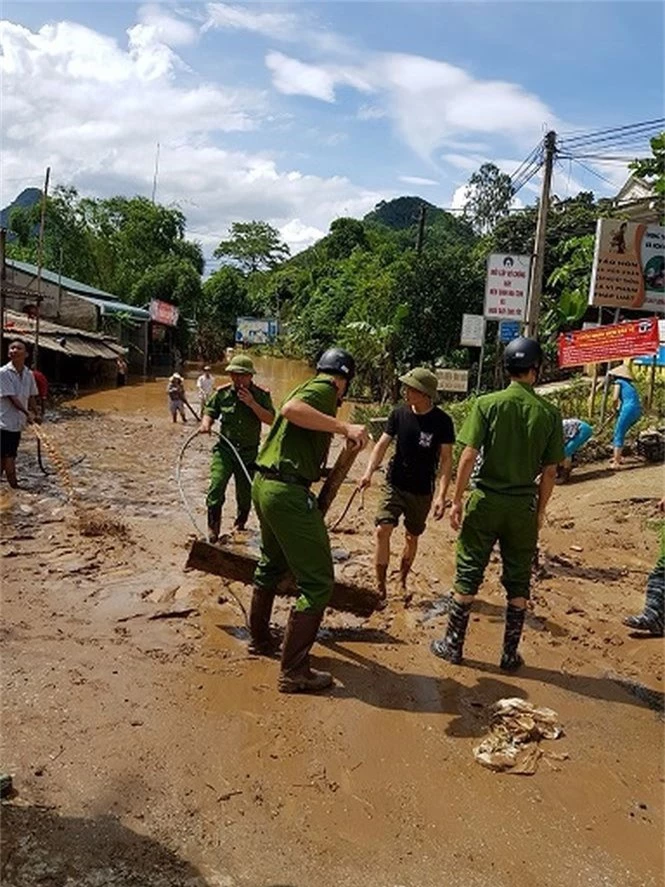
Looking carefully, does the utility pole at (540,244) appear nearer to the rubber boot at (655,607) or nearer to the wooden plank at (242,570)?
the rubber boot at (655,607)

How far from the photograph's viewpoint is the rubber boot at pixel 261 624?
15.0 feet

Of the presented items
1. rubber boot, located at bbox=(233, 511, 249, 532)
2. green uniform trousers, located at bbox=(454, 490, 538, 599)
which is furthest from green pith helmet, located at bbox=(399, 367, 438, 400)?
rubber boot, located at bbox=(233, 511, 249, 532)

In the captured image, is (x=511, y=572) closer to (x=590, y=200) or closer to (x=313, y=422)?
(x=313, y=422)

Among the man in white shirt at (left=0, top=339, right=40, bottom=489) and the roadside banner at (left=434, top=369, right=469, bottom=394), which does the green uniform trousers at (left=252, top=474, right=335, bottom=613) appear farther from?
the roadside banner at (left=434, top=369, right=469, bottom=394)

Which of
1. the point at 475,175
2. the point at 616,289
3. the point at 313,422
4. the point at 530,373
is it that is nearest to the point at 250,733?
the point at 313,422

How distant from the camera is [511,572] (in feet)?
15.0

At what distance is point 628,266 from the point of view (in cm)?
1401

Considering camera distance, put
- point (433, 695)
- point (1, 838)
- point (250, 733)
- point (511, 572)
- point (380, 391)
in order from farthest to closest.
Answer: point (380, 391) < point (511, 572) < point (433, 695) < point (250, 733) < point (1, 838)

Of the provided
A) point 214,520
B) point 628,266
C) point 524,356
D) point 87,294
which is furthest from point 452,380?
point 87,294

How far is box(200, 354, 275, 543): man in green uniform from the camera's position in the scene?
6.73m

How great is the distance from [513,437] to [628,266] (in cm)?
1108

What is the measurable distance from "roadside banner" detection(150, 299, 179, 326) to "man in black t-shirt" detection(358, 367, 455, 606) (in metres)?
31.6

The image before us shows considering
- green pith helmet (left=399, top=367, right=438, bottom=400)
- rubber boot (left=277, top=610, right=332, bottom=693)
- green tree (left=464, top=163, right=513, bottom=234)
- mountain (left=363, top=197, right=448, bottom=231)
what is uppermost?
mountain (left=363, top=197, right=448, bottom=231)

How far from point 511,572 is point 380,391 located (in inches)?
906
